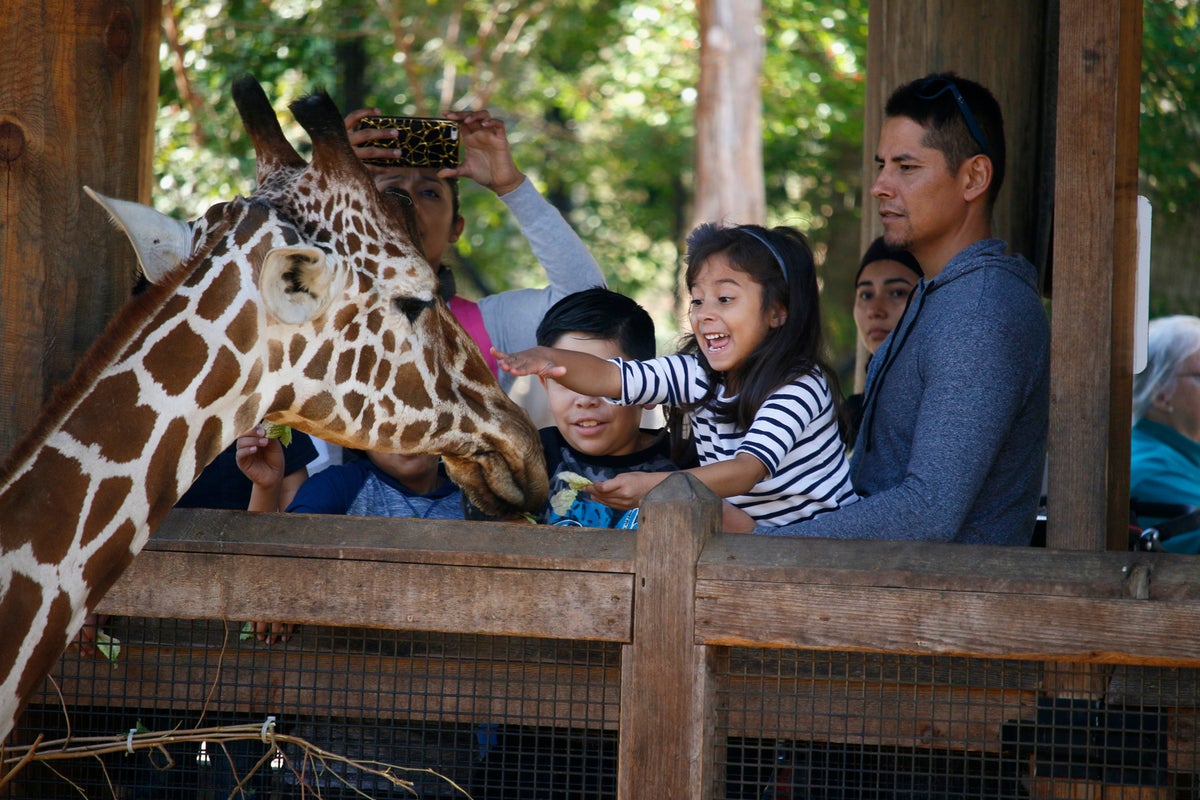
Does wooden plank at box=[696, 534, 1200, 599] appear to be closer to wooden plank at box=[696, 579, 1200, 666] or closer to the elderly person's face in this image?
wooden plank at box=[696, 579, 1200, 666]

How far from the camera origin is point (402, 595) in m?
2.60

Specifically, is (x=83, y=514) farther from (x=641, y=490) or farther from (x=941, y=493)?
(x=941, y=493)

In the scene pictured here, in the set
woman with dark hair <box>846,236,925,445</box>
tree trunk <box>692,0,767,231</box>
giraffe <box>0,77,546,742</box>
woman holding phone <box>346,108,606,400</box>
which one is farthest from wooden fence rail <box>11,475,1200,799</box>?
tree trunk <box>692,0,767,231</box>

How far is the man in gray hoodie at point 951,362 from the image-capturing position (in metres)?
2.83

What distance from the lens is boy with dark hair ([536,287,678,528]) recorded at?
3.61 metres

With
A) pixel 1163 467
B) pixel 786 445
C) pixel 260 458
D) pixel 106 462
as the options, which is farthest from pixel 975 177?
pixel 1163 467

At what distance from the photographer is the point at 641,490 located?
2891 millimetres

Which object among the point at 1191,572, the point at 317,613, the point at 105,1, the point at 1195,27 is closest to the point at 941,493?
the point at 1191,572

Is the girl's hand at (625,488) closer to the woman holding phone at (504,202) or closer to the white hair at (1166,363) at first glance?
the woman holding phone at (504,202)

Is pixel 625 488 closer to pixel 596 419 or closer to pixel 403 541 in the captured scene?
pixel 403 541

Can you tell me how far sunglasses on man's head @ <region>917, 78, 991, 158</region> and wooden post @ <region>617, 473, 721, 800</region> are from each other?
139 centimetres

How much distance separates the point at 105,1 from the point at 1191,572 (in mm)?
2739

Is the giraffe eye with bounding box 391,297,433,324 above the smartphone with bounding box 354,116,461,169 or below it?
below

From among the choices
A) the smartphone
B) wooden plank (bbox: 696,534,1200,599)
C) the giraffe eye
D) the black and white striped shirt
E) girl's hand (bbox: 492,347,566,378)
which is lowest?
wooden plank (bbox: 696,534,1200,599)
